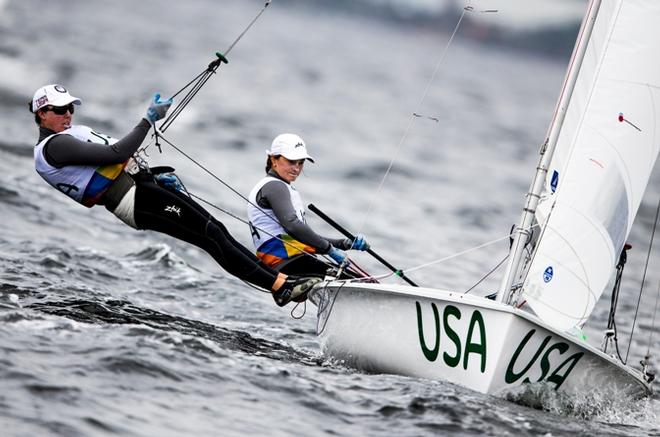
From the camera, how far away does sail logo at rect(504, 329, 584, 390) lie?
5.27 m

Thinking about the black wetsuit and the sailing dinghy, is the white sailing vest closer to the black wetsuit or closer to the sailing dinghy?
the black wetsuit

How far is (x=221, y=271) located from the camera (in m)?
9.27

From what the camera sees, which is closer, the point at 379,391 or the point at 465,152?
the point at 379,391

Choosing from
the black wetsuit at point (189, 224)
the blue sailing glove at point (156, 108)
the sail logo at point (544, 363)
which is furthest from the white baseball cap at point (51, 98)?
the sail logo at point (544, 363)

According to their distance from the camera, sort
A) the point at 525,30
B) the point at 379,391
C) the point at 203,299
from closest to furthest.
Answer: the point at 379,391 → the point at 203,299 → the point at 525,30

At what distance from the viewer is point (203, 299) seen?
7.86 meters

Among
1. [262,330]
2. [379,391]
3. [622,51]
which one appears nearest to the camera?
[379,391]

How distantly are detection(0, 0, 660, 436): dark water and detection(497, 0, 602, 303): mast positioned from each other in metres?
0.64

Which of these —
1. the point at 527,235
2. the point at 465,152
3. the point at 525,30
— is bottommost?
the point at 527,235

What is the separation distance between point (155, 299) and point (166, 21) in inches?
1884

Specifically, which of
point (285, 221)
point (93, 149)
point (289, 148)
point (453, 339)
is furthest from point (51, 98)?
point (453, 339)

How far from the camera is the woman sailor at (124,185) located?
6102 mm

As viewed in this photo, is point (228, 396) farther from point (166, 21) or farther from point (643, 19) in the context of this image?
point (166, 21)

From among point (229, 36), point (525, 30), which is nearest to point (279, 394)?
point (229, 36)
